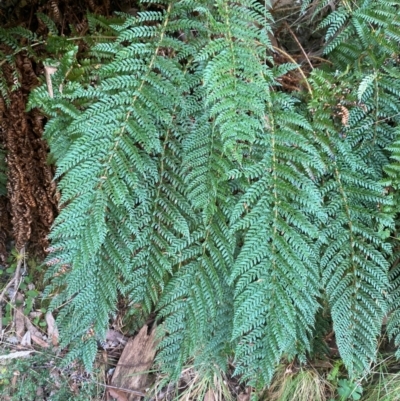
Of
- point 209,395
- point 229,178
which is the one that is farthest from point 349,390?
point 229,178

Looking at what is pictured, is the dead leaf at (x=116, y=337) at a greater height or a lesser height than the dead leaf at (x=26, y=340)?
greater

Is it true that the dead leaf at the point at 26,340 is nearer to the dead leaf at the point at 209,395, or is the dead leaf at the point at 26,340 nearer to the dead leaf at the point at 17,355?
the dead leaf at the point at 17,355

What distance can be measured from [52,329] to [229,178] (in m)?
1.27

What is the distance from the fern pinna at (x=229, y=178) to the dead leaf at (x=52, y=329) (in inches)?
15.1

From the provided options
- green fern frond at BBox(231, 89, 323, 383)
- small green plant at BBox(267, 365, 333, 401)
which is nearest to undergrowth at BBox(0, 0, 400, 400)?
green fern frond at BBox(231, 89, 323, 383)

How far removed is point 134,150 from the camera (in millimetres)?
1415

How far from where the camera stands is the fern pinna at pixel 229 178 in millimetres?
1418

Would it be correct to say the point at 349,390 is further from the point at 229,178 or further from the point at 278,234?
the point at 229,178

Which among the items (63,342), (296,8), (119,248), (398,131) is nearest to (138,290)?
(119,248)

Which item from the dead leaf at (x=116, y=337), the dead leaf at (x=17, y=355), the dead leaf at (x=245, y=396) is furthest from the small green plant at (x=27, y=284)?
the dead leaf at (x=245, y=396)

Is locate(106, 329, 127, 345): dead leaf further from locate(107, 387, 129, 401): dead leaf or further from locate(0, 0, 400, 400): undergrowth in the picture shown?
locate(0, 0, 400, 400): undergrowth

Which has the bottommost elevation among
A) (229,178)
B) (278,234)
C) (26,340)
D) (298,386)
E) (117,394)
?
(117,394)

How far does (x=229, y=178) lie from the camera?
1.50 meters

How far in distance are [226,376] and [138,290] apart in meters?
0.75
